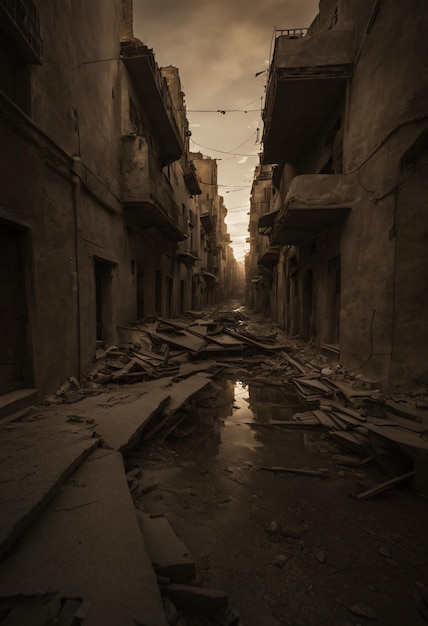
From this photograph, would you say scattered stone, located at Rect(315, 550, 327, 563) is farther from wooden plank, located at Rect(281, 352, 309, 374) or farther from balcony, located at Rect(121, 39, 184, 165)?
balcony, located at Rect(121, 39, 184, 165)

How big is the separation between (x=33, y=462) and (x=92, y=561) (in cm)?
136

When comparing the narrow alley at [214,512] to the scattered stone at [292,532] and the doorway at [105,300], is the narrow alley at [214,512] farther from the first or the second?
the doorway at [105,300]

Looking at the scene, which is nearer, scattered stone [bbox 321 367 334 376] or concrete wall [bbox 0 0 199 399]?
concrete wall [bbox 0 0 199 399]

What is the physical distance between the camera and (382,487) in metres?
3.75

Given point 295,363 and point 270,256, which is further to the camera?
point 270,256

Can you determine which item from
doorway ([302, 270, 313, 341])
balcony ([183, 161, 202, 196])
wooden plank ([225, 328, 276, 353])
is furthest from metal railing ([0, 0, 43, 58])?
balcony ([183, 161, 202, 196])

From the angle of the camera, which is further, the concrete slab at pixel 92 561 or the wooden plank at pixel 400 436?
the wooden plank at pixel 400 436

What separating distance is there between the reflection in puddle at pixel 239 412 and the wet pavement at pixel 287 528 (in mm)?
63

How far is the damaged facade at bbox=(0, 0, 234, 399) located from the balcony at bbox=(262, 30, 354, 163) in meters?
4.31

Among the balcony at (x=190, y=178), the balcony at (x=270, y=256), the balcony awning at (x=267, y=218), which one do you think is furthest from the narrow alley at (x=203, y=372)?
the balcony at (x=190, y=178)

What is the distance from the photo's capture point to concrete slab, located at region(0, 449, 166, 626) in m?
1.76

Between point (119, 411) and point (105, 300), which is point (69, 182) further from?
point (119, 411)

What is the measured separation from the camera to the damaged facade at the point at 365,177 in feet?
18.8

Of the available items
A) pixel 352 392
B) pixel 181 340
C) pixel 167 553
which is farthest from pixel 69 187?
pixel 352 392
